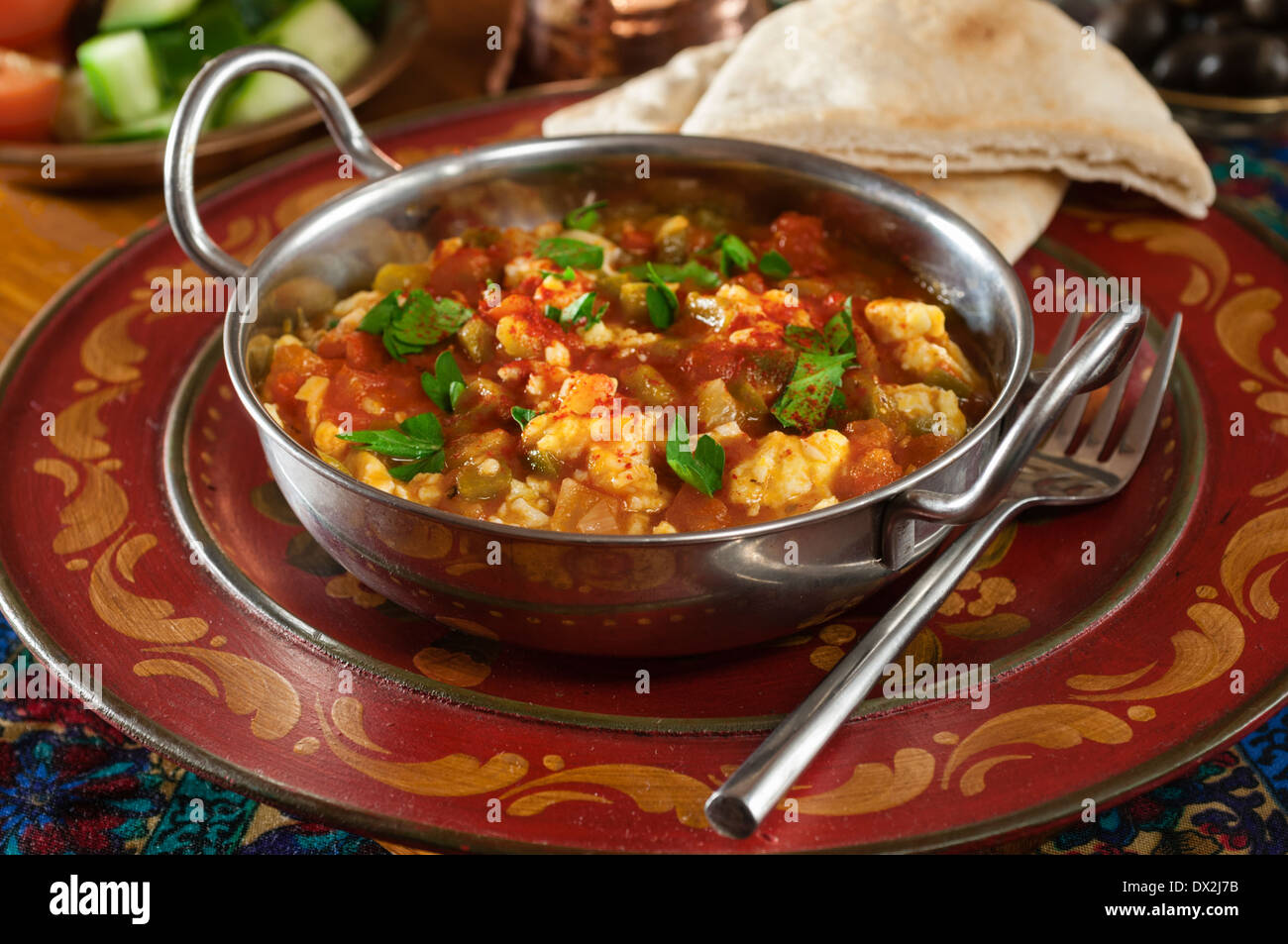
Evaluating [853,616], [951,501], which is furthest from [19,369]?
[951,501]

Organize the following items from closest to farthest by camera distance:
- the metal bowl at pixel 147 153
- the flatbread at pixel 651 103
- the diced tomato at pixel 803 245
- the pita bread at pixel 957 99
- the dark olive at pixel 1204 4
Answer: the diced tomato at pixel 803 245, the pita bread at pixel 957 99, the flatbread at pixel 651 103, the metal bowl at pixel 147 153, the dark olive at pixel 1204 4

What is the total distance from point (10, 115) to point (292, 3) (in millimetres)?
969

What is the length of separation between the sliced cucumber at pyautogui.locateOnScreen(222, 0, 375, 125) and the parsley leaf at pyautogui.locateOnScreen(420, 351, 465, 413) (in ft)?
6.02

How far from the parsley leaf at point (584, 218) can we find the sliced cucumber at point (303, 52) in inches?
55.6

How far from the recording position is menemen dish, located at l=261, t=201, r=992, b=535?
2033 millimetres

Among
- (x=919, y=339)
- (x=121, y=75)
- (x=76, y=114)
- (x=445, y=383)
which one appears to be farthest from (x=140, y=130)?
(x=919, y=339)

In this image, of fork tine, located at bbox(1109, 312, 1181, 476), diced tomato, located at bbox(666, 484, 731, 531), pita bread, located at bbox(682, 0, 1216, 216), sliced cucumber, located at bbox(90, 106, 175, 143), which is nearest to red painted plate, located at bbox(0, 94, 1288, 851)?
fork tine, located at bbox(1109, 312, 1181, 476)

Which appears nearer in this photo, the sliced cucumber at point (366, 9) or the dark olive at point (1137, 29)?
the dark olive at point (1137, 29)

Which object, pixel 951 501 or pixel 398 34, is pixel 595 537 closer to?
pixel 951 501

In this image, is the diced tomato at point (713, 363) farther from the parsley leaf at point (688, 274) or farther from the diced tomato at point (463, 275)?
the diced tomato at point (463, 275)

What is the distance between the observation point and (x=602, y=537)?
5.68 feet

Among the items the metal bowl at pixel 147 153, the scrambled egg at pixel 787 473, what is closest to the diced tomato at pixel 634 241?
the scrambled egg at pixel 787 473

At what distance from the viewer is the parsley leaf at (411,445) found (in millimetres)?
2107

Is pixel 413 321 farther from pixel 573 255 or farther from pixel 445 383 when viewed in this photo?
pixel 573 255
